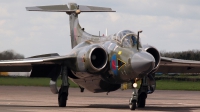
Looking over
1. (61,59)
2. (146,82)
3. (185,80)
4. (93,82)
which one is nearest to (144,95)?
(146,82)

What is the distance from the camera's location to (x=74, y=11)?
25.9 m

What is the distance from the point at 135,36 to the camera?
60.6 ft

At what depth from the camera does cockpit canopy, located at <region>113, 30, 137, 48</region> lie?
Result: 1833 cm

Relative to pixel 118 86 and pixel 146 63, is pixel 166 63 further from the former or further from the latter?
pixel 146 63

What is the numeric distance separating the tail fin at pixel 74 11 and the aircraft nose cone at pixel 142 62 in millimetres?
6130

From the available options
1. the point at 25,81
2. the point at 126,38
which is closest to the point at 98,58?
the point at 126,38

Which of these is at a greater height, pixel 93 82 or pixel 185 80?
pixel 93 82

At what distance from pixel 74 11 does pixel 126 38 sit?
25.7ft

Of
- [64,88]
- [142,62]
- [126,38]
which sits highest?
[126,38]

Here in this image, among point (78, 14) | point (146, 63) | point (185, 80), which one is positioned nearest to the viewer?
point (146, 63)

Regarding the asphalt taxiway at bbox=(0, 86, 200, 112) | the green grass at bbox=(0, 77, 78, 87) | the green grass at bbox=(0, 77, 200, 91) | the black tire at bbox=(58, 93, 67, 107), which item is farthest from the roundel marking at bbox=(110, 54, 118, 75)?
the green grass at bbox=(0, 77, 78, 87)

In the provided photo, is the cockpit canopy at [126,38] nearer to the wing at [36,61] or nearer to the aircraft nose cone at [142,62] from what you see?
the aircraft nose cone at [142,62]

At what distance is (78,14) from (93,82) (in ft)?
20.9

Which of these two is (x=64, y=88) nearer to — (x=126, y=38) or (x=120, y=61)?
(x=120, y=61)
